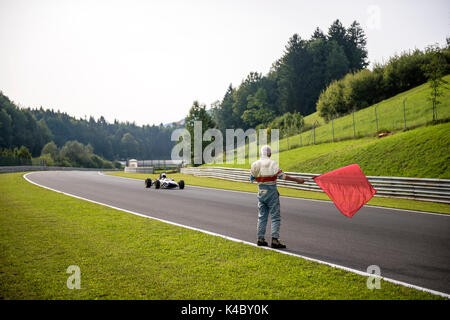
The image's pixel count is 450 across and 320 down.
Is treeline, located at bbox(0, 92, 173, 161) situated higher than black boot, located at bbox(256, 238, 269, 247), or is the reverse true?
treeline, located at bbox(0, 92, 173, 161)

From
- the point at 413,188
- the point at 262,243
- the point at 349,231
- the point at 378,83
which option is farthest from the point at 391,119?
the point at 262,243

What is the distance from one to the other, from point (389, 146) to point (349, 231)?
14.2 m

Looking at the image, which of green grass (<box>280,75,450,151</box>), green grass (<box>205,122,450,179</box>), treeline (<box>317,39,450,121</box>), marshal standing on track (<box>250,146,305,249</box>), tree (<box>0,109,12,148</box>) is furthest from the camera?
tree (<box>0,109,12,148</box>)

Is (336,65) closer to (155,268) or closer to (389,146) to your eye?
(389,146)

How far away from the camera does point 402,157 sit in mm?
17172

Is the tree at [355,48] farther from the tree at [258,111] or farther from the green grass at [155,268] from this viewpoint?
the green grass at [155,268]

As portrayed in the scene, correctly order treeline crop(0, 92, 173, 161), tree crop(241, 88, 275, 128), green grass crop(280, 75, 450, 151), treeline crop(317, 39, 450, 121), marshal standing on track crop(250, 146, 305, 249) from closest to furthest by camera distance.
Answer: marshal standing on track crop(250, 146, 305, 249)
green grass crop(280, 75, 450, 151)
treeline crop(317, 39, 450, 121)
tree crop(241, 88, 275, 128)
treeline crop(0, 92, 173, 161)

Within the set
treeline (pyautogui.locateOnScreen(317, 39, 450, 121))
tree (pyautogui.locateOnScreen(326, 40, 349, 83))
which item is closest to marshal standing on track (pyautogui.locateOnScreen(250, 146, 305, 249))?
treeline (pyautogui.locateOnScreen(317, 39, 450, 121))

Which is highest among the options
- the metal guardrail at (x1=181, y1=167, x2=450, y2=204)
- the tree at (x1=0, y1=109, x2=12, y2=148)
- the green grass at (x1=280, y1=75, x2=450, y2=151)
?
the tree at (x1=0, y1=109, x2=12, y2=148)

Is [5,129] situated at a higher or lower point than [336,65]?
lower

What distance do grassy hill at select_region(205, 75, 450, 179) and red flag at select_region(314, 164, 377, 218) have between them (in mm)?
10823

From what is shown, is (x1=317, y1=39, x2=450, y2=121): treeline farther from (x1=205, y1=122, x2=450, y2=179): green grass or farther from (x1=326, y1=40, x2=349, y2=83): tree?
(x1=326, y1=40, x2=349, y2=83): tree

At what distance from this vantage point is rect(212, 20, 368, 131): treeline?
262 feet
